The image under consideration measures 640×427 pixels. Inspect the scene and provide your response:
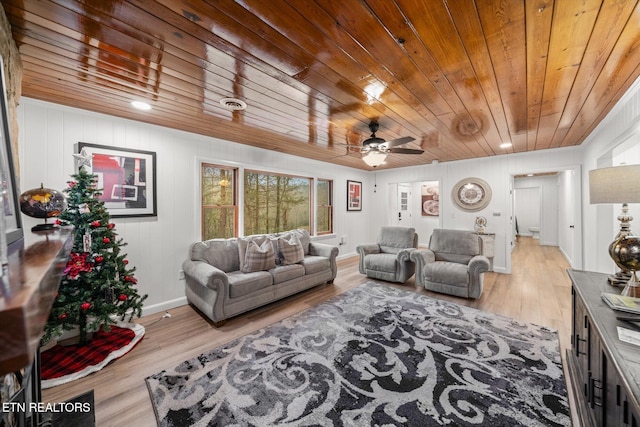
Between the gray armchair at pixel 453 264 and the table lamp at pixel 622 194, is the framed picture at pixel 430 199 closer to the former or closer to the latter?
the gray armchair at pixel 453 264

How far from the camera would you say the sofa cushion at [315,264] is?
12.9 ft

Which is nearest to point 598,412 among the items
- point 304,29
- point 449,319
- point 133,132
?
point 449,319

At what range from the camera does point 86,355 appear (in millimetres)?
2297

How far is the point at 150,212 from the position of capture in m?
3.21

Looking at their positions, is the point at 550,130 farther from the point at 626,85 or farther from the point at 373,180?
the point at 373,180

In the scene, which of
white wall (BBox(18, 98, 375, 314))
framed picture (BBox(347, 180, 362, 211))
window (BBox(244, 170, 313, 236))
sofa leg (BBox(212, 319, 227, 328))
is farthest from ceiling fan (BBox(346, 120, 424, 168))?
framed picture (BBox(347, 180, 362, 211))

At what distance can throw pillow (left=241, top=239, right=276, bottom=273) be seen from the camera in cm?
340

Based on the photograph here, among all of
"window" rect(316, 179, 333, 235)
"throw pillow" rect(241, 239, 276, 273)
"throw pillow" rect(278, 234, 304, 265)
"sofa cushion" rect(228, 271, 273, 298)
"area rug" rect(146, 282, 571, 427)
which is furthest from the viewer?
"window" rect(316, 179, 333, 235)

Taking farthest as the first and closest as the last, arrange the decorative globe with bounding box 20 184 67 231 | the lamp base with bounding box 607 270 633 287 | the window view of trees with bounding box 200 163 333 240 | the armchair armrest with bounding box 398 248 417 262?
the armchair armrest with bounding box 398 248 417 262 → the window view of trees with bounding box 200 163 333 240 → the lamp base with bounding box 607 270 633 287 → the decorative globe with bounding box 20 184 67 231

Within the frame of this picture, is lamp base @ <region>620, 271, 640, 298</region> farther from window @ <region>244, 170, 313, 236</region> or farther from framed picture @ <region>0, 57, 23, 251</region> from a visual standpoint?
window @ <region>244, 170, 313, 236</region>

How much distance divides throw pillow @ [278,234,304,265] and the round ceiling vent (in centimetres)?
199

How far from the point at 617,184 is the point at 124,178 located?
4.44m

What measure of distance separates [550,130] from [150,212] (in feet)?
17.5

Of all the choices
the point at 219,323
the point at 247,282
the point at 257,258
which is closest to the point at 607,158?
the point at 257,258
